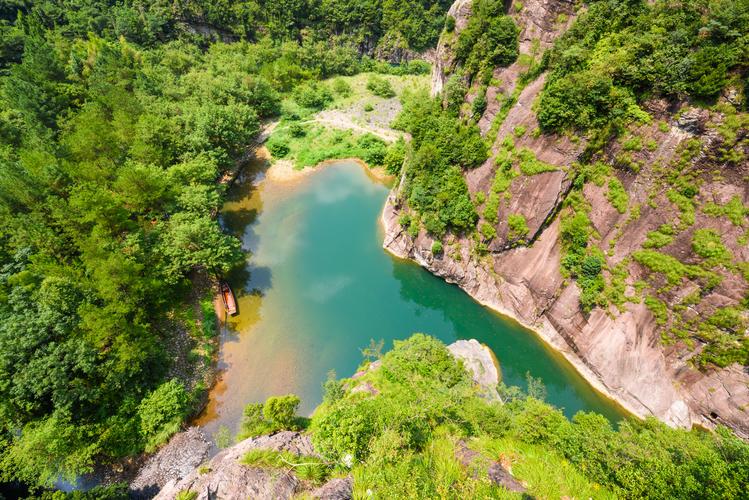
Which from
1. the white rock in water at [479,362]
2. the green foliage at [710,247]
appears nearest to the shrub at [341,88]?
the white rock in water at [479,362]

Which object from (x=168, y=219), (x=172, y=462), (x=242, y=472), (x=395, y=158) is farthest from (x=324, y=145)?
(x=242, y=472)

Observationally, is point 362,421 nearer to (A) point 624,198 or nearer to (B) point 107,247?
(B) point 107,247

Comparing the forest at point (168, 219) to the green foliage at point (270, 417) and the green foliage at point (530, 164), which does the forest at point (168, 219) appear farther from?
the green foliage at point (270, 417)

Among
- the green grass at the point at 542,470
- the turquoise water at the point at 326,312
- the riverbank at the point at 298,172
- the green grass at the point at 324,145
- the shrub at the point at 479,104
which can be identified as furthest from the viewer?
the green grass at the point at 324,145

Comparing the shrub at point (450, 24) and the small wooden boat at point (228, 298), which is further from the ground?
the shrub at point (450, 24)

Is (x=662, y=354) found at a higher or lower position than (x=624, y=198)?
lower

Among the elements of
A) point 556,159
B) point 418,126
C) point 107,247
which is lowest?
point 107,247

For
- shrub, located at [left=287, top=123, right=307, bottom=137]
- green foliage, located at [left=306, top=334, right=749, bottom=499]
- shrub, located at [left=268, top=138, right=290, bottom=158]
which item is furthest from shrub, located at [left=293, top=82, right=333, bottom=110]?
green foliage, located at [left=306, top=334, right=749, bottom=499]

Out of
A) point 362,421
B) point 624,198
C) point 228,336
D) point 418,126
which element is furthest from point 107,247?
point 624,198
